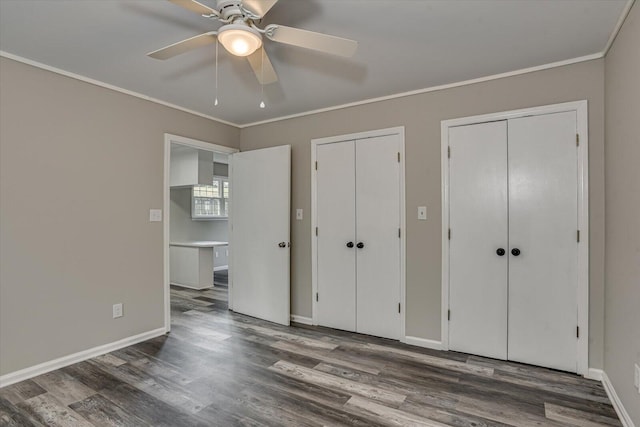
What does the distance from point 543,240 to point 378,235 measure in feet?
4.65

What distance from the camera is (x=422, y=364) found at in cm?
282

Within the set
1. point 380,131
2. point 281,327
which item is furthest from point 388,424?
point 380,131

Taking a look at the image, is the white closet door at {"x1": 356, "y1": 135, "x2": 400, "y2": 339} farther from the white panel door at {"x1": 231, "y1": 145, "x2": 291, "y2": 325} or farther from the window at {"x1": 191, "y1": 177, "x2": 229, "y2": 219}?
the window at {"x1": 191, "y1": 177, "x2": 229, "y2": 219}

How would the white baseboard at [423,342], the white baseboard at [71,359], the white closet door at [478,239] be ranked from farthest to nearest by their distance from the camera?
the white baseboard at [423,342] → the white closet door at [478,239] → the white baseboard at [71,359]

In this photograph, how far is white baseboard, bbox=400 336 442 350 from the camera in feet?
10.2

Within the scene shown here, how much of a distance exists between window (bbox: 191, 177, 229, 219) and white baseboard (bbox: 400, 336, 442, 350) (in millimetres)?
4619

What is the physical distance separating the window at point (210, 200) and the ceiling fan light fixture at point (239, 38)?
5154 mm

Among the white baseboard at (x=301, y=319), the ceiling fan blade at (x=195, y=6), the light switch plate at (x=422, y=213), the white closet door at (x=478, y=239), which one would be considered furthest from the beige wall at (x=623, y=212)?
the white baseboard at (x=301, y=319)

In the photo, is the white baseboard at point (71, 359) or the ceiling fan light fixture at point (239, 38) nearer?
the ceiling fan light fixture at point (239, 38)

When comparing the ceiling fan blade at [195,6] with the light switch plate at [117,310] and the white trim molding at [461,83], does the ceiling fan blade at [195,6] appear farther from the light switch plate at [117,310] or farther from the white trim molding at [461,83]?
the light switch plate at [117,310]

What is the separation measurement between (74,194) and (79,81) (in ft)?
3.23

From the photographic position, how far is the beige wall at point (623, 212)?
6.06 feet

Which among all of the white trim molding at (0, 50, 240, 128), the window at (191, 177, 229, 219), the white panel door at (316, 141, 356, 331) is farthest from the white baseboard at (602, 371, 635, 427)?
the window at (191, 177, 229, 219)

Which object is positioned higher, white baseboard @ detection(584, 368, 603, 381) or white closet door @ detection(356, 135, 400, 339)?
white closet door @ detection(356, 135, 400, 339)
